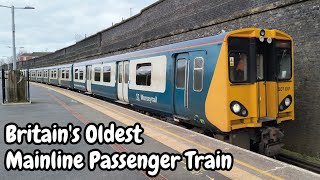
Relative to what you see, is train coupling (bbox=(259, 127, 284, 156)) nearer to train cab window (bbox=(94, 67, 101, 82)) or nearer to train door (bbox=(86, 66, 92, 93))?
train cab window (bbox=(94, 67, 101, 82))

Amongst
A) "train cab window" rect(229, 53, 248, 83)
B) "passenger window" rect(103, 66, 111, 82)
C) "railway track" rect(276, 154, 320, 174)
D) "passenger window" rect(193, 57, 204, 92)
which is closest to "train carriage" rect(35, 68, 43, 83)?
"passenger window" rect(103, 66, 111, 82)

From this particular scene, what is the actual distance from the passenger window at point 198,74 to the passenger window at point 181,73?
68 cm

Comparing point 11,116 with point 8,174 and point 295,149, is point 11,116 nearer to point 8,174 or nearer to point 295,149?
point 8,174

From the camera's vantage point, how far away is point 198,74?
30.2 ft

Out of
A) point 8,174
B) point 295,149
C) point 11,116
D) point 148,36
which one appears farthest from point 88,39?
point 8,174

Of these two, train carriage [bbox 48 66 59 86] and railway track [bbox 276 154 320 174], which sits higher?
train carriage [bbox 48 66 59 86]

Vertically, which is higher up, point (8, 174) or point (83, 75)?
point (83, 75)

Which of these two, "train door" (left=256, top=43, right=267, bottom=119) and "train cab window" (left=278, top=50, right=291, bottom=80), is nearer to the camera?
"train door" (left=256, top=43, right=267, bottom=119)

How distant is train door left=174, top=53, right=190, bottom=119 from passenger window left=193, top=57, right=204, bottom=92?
40cm

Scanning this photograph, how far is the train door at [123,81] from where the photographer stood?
1567 centimetres

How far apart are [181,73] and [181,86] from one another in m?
0.36

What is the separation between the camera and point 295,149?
1122 cm

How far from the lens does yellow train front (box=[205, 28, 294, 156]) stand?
823cm

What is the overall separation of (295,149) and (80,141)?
6.64m
